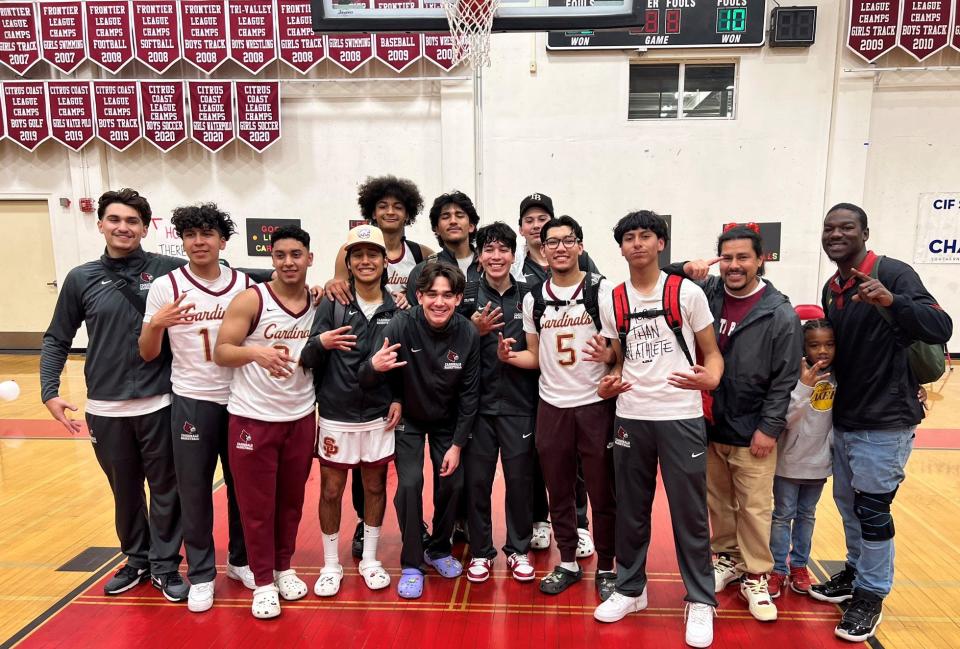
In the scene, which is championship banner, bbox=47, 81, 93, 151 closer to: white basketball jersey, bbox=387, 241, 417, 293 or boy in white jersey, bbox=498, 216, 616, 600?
white basketball jersey, bbox=387, 241, 417, 293

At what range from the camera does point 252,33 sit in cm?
915

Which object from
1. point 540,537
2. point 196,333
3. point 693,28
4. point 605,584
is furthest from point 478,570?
point 693,28

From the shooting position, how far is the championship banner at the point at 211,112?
9305 millimetres

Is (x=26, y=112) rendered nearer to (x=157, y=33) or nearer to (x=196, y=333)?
(x=157, y=33)

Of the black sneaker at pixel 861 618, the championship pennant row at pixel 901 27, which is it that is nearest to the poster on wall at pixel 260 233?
the black sneaker at pixel 861 618

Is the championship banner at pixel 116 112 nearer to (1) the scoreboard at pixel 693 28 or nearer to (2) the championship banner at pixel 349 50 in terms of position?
(2) the championship banner at pixel 349 50

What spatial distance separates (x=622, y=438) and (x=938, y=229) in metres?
9.17

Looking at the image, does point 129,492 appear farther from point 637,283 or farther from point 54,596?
point 637,283

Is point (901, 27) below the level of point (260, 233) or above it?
above

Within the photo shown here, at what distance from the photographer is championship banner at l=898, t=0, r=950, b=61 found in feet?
28.2

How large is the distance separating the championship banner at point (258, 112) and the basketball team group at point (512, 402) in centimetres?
664

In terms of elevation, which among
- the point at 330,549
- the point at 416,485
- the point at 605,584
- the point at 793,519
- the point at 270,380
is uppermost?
the point at 270,380

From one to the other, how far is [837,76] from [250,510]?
9.85m

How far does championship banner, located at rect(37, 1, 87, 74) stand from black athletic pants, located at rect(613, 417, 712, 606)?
10493mm
